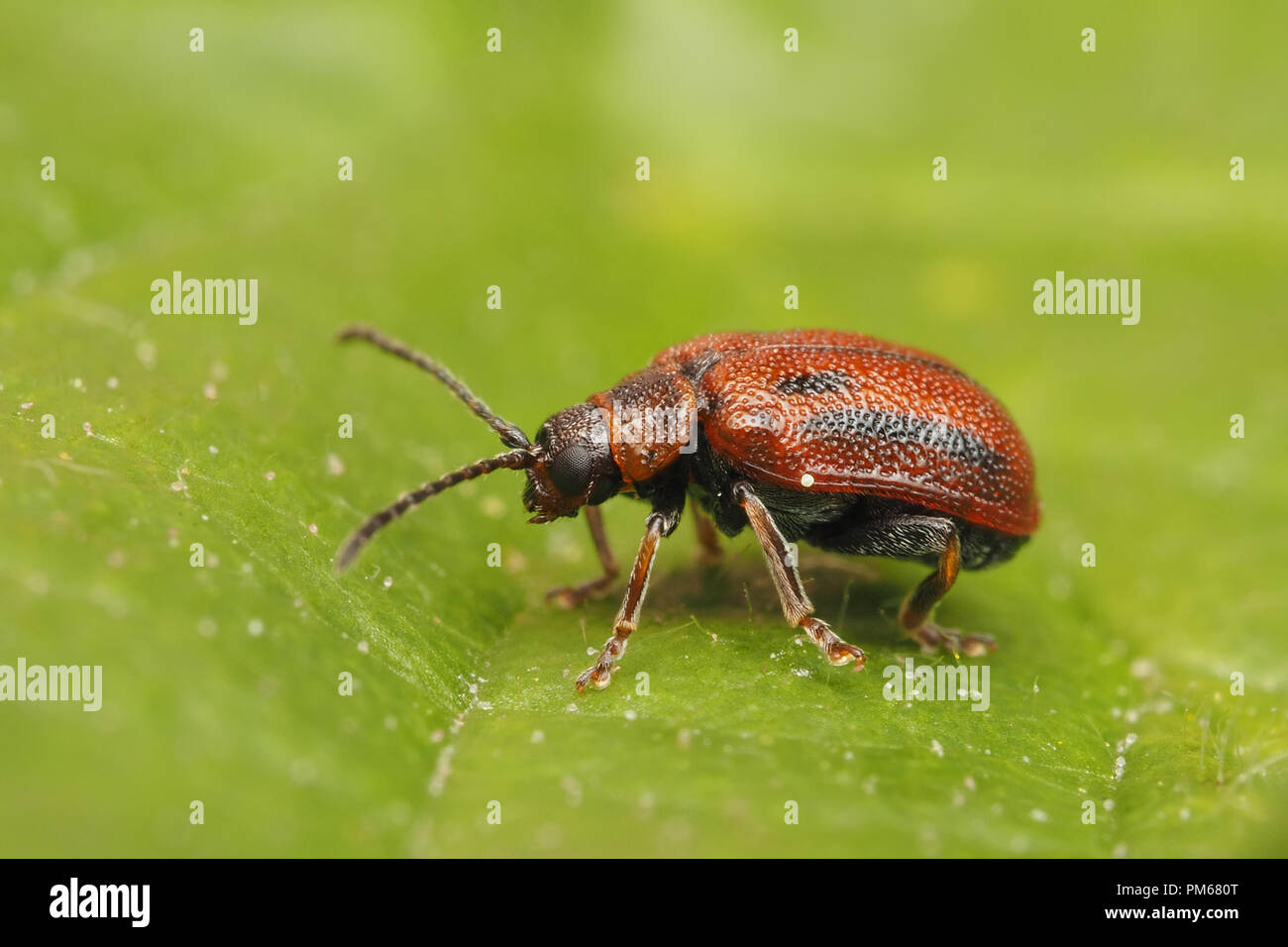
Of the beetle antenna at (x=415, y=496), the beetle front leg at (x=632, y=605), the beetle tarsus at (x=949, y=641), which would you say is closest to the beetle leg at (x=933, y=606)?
the beetle tarsus at (x=949, y=641)

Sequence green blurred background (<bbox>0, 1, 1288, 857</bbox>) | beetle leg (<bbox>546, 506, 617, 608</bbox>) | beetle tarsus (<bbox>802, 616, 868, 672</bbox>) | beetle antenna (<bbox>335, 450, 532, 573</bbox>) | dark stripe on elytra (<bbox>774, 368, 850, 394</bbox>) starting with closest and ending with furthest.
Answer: green blurred background (<bbox>0, 1, 1288, 857</bbox>) < beetle antenna (<bbox>335, 450, 532, 573</bbox>) < beetle tarsus (<bbox>802, 616, 868, 672</bbox>) < dark stripe on elytra (<bbox>774, 368, 850, 394</bbox>) < beetle leg (<bbox>546, 506, 617, 608</bbox>)

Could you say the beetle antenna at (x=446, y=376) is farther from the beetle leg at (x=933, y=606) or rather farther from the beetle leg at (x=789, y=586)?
the beetle leg at (x=933, y=606)

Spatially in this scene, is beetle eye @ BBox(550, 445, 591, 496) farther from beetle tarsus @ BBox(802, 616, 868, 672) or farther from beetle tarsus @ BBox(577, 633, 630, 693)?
beetle tarsus @ BBox(802, 616, 868, 672)

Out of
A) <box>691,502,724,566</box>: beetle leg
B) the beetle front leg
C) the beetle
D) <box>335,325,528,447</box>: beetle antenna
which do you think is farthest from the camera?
<box>691,502,724,566</box>: beetle leg

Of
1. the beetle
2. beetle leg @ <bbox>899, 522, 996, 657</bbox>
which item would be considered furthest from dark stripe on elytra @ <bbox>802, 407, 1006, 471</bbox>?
beetle leg @ <bbox>899, 522, 996, 657</bbox>

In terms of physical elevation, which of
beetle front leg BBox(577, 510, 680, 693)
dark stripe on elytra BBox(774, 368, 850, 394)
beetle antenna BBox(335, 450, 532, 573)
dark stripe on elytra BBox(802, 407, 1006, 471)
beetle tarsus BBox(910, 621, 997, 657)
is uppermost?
dark stripe on elytra BBox(774, 368, 850, 394)

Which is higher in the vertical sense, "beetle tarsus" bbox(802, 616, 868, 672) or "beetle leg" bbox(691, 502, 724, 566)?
"beetle leg" bbox(691, 502, 724, 566)

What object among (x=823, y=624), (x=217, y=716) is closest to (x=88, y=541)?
(x=217, y=716)

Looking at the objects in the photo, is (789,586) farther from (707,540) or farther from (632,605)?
(707,540)
